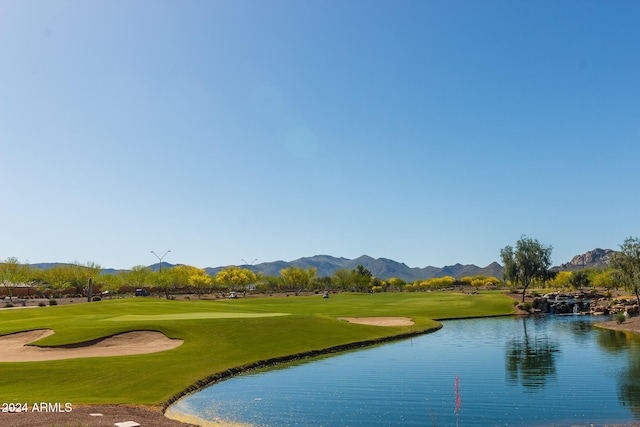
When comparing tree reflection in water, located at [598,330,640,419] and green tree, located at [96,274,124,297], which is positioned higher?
green tree, located at [96,274,124,297]

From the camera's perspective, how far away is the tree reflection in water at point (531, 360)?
110ft

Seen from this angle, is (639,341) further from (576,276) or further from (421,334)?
(576,276)

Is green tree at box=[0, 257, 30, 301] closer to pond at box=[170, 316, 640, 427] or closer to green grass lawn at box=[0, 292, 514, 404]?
green grass lawn at box=[0, 292, 514, 404]

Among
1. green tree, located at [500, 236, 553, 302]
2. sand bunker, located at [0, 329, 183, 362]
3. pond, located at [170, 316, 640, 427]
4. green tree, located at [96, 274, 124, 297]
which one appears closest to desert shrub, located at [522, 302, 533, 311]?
green tree, located at [500, 236, 553, 302]

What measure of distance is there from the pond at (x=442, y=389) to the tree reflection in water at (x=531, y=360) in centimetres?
8

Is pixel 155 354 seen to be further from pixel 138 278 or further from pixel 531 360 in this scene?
pixel 138 278

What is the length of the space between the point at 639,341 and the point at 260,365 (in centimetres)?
4176

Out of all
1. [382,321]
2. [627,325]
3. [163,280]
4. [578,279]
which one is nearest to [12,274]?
[163,280]

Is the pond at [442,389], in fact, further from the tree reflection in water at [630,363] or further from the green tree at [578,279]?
the green tree at [578,279]

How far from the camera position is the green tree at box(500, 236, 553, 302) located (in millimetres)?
111875

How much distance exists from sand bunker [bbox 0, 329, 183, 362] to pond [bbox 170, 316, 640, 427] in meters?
10.5

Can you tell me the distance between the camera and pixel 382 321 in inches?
2822

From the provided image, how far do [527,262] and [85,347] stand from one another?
102m

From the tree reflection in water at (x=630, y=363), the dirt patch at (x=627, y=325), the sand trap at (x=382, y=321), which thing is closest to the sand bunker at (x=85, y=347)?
the sand trap at (x=382, y=321)
